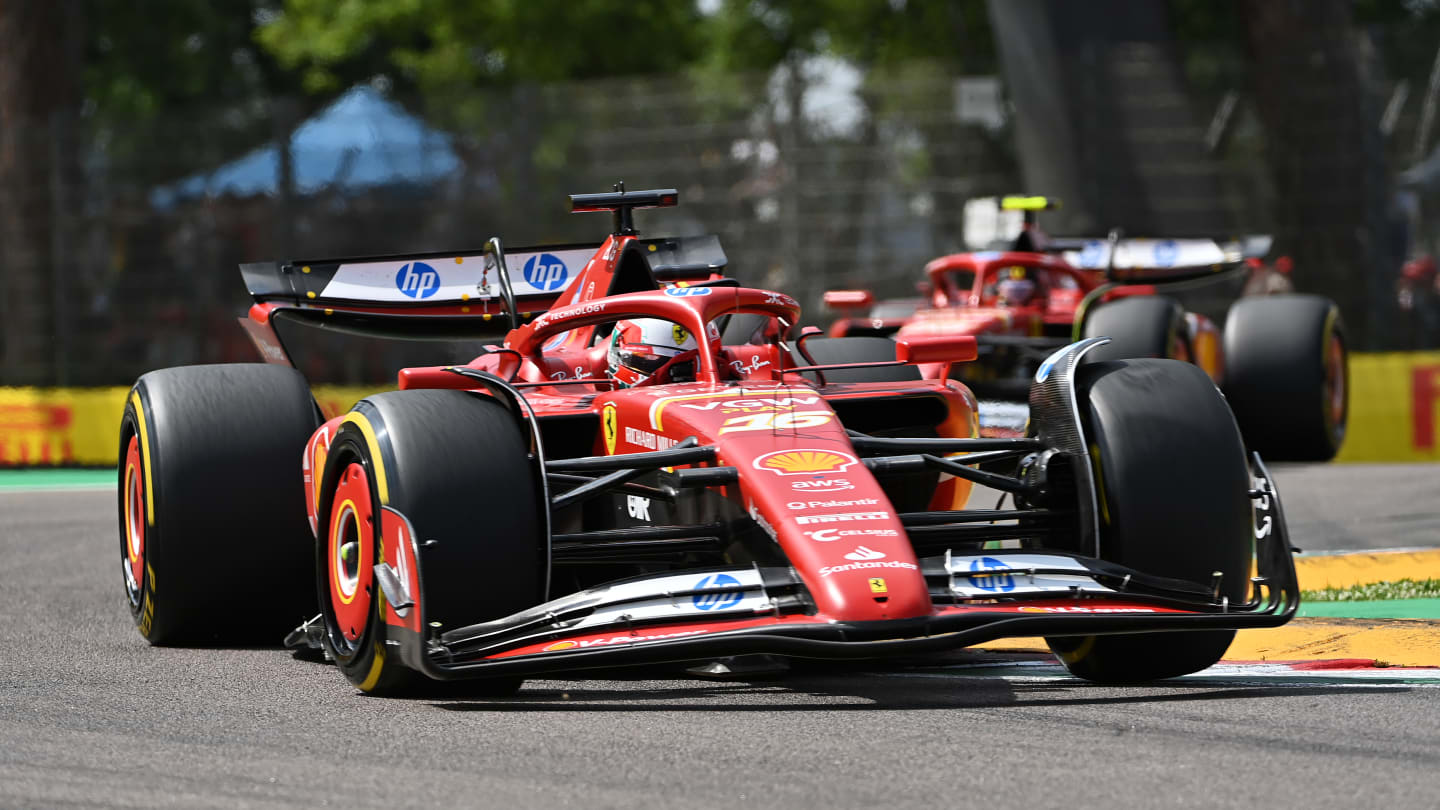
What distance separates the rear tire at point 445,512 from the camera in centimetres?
550

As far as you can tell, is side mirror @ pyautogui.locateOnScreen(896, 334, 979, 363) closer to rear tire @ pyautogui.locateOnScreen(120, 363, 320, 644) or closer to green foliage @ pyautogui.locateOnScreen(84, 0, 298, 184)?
rear tire @ pyautogui.locateOnScreen(120, 363, 320, 644)

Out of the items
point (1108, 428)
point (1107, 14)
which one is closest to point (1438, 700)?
point (1108, 428)

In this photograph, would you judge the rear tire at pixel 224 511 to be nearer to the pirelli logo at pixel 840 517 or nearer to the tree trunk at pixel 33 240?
the pirelli logo at pixel 840 517

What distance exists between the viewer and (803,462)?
5.68 meters

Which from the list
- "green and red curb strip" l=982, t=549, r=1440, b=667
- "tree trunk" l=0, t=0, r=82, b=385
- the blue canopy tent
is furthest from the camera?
"tree trunk" l=0, t=0, r=82, b=385

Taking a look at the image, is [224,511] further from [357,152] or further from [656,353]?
[357,152]

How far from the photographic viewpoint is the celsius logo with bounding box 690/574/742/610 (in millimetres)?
5309

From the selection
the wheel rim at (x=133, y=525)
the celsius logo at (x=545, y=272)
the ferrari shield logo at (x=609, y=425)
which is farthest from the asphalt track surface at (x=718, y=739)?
the celsius logo at (x=545, y=272)

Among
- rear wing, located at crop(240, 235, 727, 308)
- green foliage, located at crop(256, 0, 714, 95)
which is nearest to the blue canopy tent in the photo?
rear wing, located at crop(240, 235, 727, 308)

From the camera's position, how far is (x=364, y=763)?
4.84 metres

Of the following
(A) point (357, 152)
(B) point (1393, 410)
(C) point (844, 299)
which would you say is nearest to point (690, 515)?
(C) point (844, 299)

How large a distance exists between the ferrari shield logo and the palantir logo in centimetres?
135

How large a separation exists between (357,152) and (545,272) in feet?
30.2

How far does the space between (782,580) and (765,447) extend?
0.52 meters
